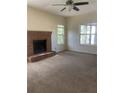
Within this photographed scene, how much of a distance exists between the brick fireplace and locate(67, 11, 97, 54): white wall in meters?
2.39

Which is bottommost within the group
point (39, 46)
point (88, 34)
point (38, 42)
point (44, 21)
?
point (39, 46)

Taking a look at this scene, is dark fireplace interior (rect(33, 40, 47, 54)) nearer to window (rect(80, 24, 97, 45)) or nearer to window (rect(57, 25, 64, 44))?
window (rect(57, 25, 64, 44))

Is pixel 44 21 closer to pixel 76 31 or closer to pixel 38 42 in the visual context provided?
pixel 38 42

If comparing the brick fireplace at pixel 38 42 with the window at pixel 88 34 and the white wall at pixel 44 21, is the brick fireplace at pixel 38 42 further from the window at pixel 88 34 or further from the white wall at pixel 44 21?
the window at pixel 88 34

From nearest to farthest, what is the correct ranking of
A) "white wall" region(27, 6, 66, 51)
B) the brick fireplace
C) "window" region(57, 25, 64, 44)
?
the brick fireplace → "white wall" region(27, 6, 66, 51) → "window" region(57, 25, 64, 44)

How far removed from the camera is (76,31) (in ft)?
33.7

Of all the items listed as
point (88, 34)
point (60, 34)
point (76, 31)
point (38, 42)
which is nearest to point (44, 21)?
point (38, 42)

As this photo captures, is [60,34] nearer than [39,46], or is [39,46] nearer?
[39,46]

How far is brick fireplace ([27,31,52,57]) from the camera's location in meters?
7.22

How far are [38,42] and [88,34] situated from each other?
3.56 m

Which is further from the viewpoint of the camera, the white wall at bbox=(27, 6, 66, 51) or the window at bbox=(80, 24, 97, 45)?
the window at bbox=(80, 24, 97, 45)

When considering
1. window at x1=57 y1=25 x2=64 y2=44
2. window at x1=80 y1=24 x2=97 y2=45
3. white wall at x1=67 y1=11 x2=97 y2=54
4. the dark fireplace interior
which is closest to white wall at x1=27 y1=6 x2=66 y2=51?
window at x1=57 y1=25 x2=64 y2=44

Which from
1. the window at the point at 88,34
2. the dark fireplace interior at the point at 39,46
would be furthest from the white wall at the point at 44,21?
the window at the point at 88,34

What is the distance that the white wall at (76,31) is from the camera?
374 inches
